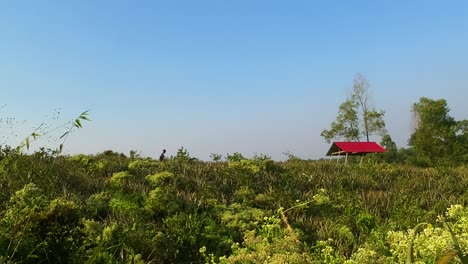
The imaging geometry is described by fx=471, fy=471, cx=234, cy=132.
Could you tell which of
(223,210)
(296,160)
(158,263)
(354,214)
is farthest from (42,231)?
(296,160)

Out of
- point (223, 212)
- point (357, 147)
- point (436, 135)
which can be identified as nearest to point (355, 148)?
point (357, 147)

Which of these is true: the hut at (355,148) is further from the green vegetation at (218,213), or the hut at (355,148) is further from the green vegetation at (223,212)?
the green vegetation at (218,213)

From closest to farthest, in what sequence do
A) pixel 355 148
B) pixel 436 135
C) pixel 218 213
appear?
pixel 218 213, pixel 355 148, pixel 436 135

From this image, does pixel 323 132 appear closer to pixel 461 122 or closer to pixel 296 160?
pixel 461 122

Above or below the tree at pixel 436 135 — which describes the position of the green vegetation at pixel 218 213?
below

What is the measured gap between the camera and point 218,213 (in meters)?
6.14

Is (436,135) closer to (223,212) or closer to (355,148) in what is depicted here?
(355,148)

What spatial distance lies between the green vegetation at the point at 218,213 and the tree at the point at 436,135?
29.8 metres

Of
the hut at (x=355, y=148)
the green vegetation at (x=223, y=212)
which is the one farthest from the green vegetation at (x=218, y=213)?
the hut at (x=355, y=148)

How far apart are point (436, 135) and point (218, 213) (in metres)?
38.6

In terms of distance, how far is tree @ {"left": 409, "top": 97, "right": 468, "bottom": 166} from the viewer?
38.4m

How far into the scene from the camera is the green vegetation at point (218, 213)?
367 cm

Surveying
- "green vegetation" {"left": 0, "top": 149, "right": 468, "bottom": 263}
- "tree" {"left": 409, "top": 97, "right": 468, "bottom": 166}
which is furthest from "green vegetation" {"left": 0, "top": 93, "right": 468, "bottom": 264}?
"tree" {"left": 409, "top": 97, "right": 468, "bottom": 166}

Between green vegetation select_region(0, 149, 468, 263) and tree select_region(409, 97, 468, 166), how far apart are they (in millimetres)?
29831
